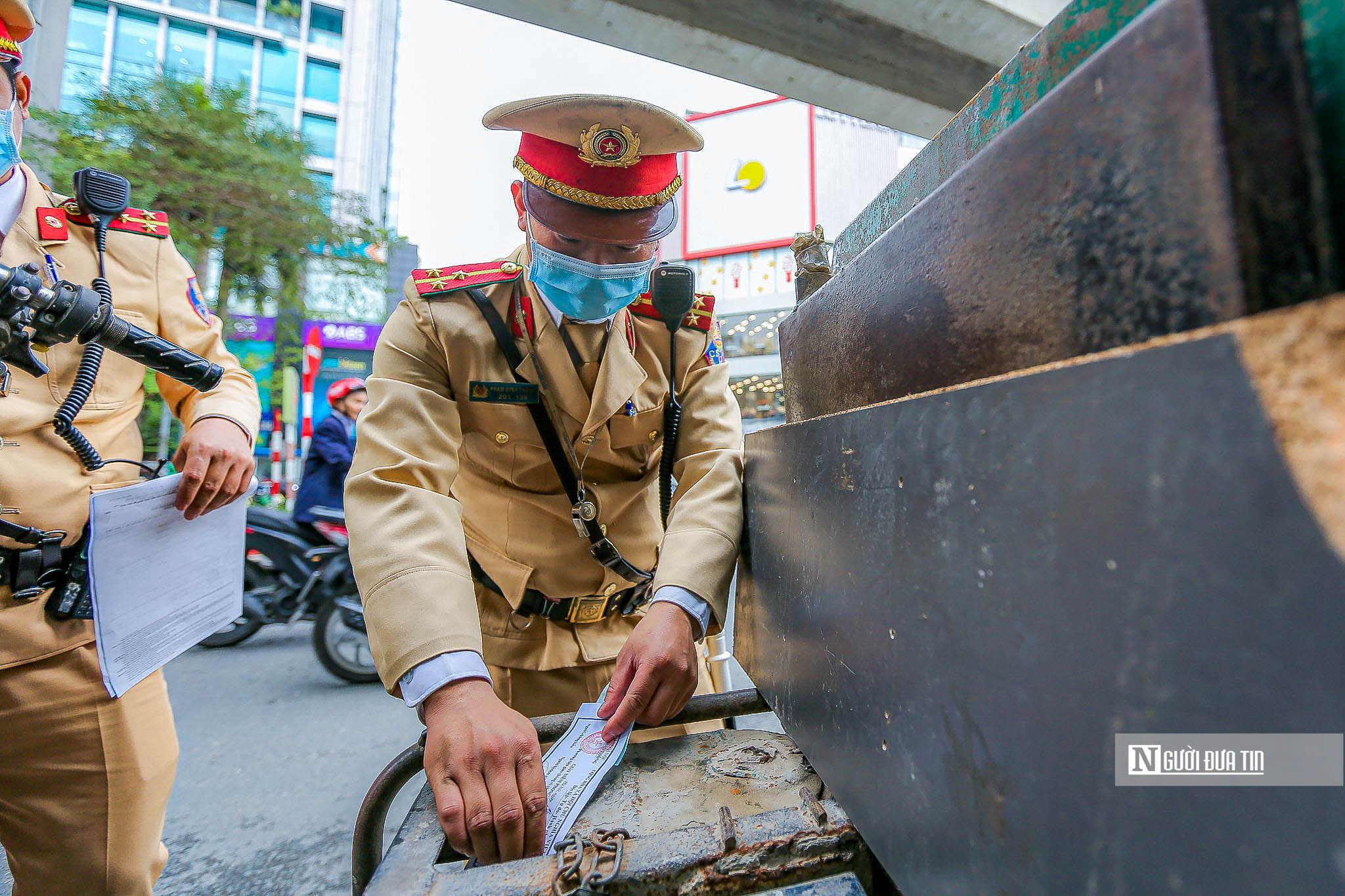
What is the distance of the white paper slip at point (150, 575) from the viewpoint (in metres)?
1.17

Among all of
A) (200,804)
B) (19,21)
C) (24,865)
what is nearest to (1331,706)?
(24,865)

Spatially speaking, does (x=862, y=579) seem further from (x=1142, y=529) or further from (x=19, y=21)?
(x=19, y=21)

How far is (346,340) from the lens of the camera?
1259 centimetres

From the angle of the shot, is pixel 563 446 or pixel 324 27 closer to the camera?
pixel 563 446

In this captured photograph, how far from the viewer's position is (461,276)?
126 cm

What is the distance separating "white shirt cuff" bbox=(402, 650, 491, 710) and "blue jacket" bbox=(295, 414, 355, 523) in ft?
11.7

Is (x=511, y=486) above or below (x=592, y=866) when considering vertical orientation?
above

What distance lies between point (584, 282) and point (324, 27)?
84.7 feet

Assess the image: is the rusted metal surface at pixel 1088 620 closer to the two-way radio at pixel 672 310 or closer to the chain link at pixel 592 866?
the chain link at pixel 592 866

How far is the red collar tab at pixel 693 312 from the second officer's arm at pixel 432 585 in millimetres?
453

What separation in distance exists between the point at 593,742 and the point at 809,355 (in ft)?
2.12

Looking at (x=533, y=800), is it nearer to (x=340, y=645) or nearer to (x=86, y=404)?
(x=86, y=404)

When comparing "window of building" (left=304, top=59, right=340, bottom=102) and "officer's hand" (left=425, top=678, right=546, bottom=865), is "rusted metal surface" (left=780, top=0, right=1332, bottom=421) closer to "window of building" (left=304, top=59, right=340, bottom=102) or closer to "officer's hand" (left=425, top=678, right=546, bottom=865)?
"officer's hand" (left=425, top=678, right=546, bottom=865)

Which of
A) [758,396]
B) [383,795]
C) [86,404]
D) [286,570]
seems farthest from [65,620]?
[758,396]
